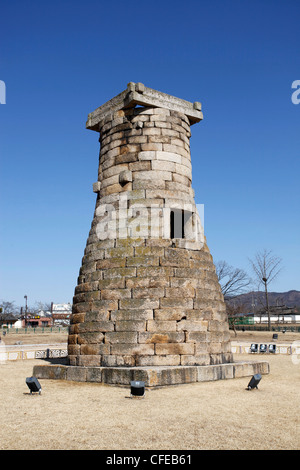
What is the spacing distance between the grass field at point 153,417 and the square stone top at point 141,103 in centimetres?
825

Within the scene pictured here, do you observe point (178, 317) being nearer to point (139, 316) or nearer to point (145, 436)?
point (139, 316)

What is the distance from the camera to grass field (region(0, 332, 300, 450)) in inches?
207

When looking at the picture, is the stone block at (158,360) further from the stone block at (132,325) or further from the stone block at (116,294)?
the stone block at (116,294)

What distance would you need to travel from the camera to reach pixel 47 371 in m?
11.0

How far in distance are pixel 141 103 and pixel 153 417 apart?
9117 millimetres

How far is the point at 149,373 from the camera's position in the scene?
898 cm

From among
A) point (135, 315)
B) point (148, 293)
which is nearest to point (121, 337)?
point (135, 315)

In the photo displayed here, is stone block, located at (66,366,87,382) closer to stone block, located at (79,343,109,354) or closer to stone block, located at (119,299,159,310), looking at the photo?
stone block, located at (79,343,109,354)

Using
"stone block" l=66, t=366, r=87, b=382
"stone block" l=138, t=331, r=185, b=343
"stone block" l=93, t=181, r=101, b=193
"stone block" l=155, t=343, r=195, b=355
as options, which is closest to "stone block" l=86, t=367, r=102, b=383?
"stone block" l=66, t=366, r=87, b=382

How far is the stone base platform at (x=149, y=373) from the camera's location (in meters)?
9.09

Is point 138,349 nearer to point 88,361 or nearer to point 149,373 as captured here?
point 149,373

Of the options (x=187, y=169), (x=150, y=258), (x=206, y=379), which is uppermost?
(x=187, y=169)
